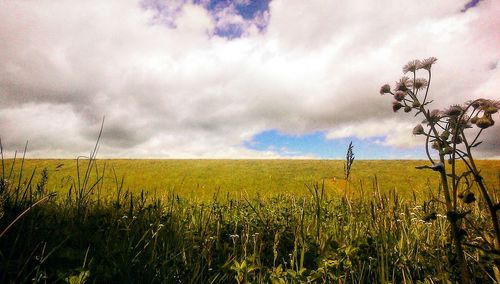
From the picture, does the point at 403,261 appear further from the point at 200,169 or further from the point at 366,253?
the point at 200,169

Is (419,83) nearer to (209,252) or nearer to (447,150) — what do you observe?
(447,150)

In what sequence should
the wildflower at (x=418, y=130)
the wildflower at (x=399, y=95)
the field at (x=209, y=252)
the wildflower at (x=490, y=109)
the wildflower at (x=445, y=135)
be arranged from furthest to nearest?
1. the field at (x=209, y=252)
2. the wildflower at (x=399, y=95)
3. the wildflower at (x=418, y=130)
4. the wildflower at (x=445, y=135)
5. the wildflower at (x=490, y=109)

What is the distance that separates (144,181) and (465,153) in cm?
1666

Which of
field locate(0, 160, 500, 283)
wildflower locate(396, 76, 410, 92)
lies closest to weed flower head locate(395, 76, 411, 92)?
wildflower locate(396, 76, 410, 92)

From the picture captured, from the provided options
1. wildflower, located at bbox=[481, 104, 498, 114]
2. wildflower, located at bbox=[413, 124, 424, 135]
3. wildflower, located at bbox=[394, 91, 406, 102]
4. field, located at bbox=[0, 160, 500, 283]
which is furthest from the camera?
field, located at bbox=[0, 160, 500, 283]

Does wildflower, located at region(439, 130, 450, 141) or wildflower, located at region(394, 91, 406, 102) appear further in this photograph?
wildflower, located at region(394, 91, 406, 102)

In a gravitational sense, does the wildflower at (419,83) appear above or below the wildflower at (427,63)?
below

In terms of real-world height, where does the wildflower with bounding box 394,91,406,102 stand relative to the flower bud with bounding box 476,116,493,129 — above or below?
above

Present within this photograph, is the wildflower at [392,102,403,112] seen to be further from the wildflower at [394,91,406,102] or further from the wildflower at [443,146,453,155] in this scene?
the wildflower at [443,146,453,155]

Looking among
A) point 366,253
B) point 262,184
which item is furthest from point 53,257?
point 262,184

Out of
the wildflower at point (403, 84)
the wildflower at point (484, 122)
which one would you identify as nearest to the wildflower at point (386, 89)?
the wildflower at point (403, 84)

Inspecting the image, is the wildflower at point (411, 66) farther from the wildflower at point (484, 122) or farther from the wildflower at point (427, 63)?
the wildflower at point (484, 122)

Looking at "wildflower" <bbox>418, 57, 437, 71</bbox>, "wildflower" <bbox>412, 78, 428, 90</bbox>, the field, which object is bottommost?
the field

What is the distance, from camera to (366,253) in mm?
2602
